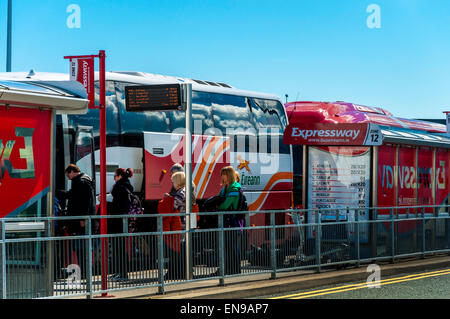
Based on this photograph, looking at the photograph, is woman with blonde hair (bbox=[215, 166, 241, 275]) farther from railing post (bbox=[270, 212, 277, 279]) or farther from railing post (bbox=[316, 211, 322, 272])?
railing post (bbox=[316, 211, 322, 272])

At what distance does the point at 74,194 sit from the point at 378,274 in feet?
17.6

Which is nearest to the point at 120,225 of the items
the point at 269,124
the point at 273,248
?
the point at 273,248

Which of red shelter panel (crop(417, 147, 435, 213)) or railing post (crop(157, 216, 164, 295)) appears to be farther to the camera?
red shelter panel (crop(417, 147, 435, 213))

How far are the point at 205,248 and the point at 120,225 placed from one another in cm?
129

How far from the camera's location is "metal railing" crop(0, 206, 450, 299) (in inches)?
412

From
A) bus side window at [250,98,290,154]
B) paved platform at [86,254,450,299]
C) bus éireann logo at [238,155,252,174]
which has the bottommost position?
paved platform at [86,254,450,299]

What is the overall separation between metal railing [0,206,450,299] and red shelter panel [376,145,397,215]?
0.41 meters

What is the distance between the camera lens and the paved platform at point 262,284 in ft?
39.1

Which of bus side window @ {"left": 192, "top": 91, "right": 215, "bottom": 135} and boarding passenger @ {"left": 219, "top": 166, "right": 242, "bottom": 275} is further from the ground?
bus side window @ {"left": 192, "top": 91, "right": 215, "bottom": 135}

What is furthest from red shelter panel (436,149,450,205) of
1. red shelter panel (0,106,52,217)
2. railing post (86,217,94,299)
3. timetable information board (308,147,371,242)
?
red shelter panel (0,106,52,217)

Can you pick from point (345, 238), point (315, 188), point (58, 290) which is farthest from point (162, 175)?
point (58, 290)

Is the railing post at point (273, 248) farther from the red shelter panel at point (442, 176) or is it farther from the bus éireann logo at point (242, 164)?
the red shelter panel at point (442, 176)

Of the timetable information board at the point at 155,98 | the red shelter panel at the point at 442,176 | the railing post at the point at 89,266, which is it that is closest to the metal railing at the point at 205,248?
the railing post at the point at 89,266

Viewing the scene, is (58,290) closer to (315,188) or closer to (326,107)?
(315,188)
